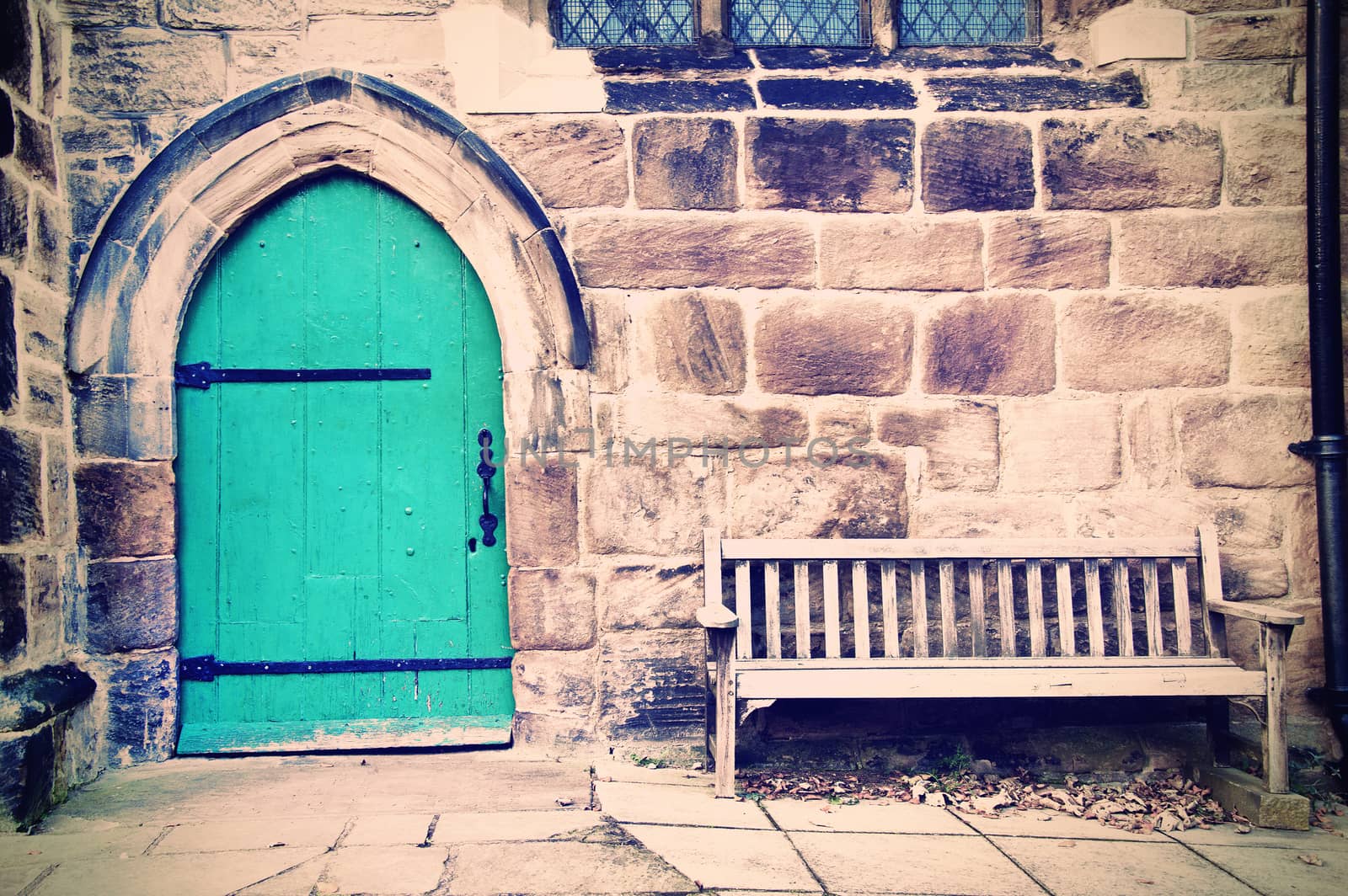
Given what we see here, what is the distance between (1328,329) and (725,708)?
250 centimetres

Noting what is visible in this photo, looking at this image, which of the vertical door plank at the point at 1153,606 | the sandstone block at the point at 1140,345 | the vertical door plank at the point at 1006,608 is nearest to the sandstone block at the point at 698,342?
the vertical door plank at the point at 1006,608

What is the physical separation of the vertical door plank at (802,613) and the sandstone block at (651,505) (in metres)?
0.37

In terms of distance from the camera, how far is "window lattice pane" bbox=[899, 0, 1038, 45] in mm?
3389

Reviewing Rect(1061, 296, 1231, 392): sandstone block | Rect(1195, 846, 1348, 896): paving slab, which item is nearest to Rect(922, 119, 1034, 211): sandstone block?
Rect(1061, 296, 1231, 392): sandstone block

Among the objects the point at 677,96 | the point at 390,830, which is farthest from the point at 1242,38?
the point at 390,830

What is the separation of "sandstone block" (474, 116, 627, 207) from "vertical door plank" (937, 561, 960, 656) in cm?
173

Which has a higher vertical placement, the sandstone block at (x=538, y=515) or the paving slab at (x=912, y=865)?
the sandstone block at (x=538, y=515)

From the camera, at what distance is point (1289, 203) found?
10.6ft

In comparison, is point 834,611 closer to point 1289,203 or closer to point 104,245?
point 1289,203

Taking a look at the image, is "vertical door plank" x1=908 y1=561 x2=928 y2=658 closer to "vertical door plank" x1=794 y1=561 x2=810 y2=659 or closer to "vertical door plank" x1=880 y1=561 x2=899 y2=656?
"vertical door plank" x1=880 y1=561 x2=899 y2=656

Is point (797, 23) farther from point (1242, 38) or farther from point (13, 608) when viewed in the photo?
point (13, 608)

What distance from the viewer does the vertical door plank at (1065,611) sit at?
2.97 metres

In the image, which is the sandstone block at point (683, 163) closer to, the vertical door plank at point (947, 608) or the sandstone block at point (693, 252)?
the sandstone block at point (693, 252)

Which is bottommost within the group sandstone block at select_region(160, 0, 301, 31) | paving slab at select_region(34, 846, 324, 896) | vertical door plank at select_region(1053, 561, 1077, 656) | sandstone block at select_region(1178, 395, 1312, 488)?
paving slab at select_region(34, 846, 324, 896)
